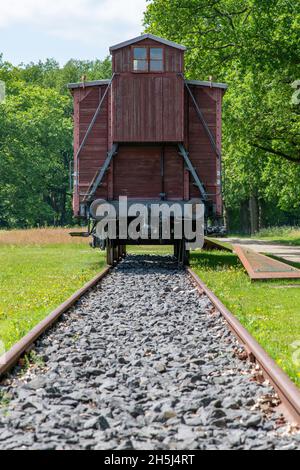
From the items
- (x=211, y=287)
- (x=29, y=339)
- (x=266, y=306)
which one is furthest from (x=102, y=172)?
(x=29, y=339)

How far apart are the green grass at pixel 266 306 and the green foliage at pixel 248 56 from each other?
8.59 meters

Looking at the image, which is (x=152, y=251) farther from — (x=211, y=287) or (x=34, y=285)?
(x=211, y=287)

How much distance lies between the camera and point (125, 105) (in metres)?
19.2

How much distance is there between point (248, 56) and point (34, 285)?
→ 12.1 meters

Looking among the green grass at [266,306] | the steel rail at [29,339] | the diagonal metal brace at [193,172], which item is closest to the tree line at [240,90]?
the diagonal metal brace at [193,172]

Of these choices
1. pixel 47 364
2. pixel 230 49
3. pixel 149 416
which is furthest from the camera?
pixel 230 49

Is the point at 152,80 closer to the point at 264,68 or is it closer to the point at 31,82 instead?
the point at 264,68

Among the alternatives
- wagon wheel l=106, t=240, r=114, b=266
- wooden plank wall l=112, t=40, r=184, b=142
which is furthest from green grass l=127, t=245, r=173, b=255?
wooden plank wall l=112, t=40, r=184, b=142

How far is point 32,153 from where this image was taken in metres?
63.5

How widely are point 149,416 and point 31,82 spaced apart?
300 feet

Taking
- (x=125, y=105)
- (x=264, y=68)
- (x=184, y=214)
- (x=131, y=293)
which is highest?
(x=264, y=68)

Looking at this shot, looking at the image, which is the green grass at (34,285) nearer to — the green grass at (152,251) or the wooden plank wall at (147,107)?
the green grass at (152,251)

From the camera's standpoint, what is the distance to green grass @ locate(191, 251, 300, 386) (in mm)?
7621

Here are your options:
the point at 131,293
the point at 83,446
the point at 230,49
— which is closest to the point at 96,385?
the point at 83,446
